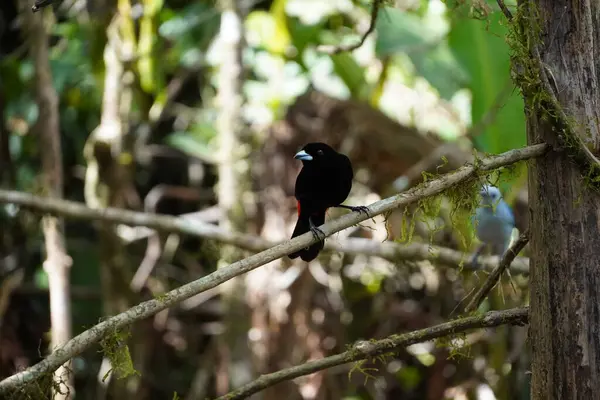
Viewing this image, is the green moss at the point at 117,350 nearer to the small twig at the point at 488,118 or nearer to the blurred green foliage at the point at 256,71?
the small twig at the point at 488,118

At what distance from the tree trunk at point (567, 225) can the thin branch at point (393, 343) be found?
12 centimetres

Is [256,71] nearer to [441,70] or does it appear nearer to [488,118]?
[441,70]

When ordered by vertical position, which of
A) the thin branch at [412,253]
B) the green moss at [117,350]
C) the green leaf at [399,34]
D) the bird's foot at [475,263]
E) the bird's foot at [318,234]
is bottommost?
the bird's foot at [475,263]

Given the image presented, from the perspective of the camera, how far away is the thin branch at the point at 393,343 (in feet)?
6.75

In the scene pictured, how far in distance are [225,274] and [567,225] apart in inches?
33.5

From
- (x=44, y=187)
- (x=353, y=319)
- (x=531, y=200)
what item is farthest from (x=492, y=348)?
(x=531, y=200)

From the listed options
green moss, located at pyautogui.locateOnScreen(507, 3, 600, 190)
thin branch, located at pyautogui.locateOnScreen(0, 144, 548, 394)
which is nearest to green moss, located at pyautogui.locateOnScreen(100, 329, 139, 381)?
thin branch, located at pyautogui.locateOnScreen(0, 144, 548, 394)

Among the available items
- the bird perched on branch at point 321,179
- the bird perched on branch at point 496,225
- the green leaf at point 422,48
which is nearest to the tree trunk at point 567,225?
the bird perched on branch at point 321,179

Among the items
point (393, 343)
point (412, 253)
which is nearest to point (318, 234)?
point (393, 343)

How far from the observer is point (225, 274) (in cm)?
178

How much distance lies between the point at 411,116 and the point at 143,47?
249 cm

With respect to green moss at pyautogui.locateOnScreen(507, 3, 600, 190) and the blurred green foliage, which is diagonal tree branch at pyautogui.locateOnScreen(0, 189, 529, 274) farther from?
green moss at pyautogui.locateOnScreen(507, 3, 600, 190)

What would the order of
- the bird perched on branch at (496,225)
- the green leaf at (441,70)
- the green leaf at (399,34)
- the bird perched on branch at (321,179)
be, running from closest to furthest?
the bird perched on branch at (321,179) → the bird perched on branch at (496,225) → the green leaf at (399,34) → the green leaf at (441,70)

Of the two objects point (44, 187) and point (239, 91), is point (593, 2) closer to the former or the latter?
point (239, 91)
